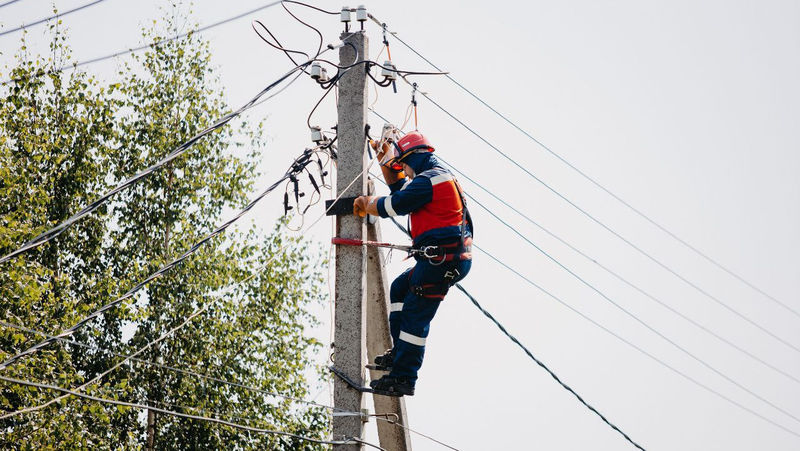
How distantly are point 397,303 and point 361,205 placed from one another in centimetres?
94

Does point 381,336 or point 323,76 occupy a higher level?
point 323,76

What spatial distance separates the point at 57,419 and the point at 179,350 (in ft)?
7.95

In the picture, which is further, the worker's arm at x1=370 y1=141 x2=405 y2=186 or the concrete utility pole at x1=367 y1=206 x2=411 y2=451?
the worker's arm at x1=370 y1=141 x2=405 y2=186

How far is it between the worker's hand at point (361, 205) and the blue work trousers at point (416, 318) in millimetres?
585

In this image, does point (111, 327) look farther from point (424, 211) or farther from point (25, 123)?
point (424, 211)

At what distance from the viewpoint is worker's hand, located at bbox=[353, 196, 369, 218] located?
7.12 metres

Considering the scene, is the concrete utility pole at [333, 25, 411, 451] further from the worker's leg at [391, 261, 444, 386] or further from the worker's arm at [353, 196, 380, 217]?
the worker's leg at [391, 261, 444, 386]

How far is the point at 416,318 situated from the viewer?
23.6 feet

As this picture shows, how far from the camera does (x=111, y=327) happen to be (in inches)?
A: 627

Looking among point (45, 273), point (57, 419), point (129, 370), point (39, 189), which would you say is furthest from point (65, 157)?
point (57, 419)

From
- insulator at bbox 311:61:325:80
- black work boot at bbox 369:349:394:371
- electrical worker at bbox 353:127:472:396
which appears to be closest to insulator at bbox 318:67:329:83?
insulator at bbox 311:61:325:80

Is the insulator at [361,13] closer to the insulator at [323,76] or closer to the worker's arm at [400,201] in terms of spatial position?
the insulator at [323,76]

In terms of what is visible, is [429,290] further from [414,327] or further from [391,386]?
[391,386]

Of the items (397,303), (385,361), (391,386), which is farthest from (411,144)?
(391,386)
